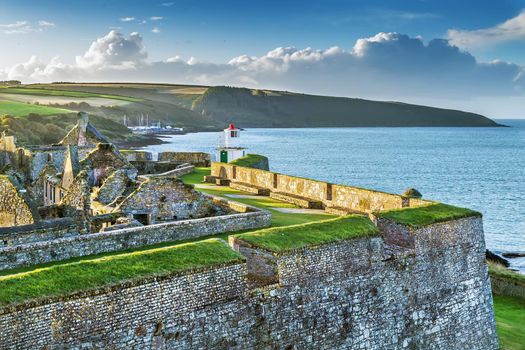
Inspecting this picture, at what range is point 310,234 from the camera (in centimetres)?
1405

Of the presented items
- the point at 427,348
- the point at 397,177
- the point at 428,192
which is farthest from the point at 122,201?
the point at 397,177

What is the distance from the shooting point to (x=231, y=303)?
468 inches

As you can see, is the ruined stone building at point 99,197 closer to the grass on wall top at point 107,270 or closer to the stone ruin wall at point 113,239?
the stone ruin wall at point 113,239

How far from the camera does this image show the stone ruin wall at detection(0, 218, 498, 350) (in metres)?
9.96

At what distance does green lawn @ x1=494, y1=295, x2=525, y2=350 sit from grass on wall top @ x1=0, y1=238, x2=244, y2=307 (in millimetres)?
13140

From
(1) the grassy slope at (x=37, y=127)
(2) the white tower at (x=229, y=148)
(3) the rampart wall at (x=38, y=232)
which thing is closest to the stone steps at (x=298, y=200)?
(3) the rampart wall at (x=38, y=232)

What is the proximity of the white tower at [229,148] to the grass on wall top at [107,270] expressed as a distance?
101 feet

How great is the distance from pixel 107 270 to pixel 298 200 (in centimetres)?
1420

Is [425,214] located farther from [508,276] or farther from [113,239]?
[508,276]

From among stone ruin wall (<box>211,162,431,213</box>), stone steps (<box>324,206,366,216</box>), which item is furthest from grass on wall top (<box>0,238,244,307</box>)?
stone steps (<box>324,206,366,216</box>)

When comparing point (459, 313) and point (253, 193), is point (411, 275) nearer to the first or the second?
point (459, 313)

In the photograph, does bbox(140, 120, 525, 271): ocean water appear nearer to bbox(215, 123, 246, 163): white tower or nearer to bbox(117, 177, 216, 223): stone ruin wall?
bbox(215, 123, 246, 163): white tower

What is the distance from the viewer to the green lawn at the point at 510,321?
21.2 meters

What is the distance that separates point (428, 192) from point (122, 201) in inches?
2353
